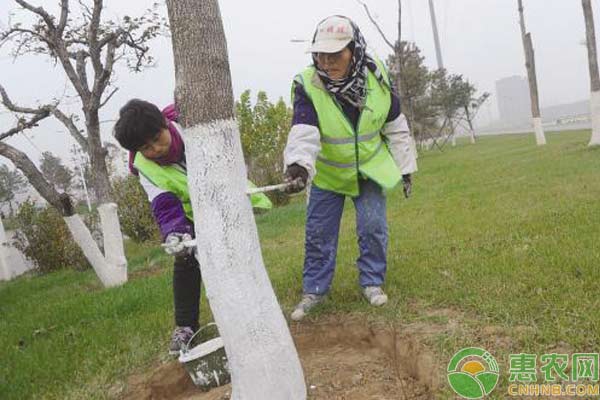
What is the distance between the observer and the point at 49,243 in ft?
31.9

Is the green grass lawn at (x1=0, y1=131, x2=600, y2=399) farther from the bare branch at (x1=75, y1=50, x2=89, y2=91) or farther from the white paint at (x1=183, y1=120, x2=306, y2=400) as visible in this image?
the bare branch at (x1=75, y1=50, x2=89, y2=91)

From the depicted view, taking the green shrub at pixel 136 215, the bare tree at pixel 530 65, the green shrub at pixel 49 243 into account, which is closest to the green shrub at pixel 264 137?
the green shrub at pixel 136 215

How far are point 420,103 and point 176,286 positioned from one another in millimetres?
27996

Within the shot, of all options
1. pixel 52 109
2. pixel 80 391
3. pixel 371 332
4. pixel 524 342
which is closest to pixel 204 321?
pixel 80 391

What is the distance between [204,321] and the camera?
3.65 m

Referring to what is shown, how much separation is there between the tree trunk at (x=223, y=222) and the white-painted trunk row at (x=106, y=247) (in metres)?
4.11

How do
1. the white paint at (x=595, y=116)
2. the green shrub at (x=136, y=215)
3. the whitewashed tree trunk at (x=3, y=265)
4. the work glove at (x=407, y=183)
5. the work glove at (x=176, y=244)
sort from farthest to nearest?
1. the white paint at (x=595, y=116)
2. the green shrub at (x=136, y=215)
3. the whitewashed tree trunk at (x=3, y=265)
4. the work glove at (x=407, y=183)
5. the work glove at (x=176, y=244)

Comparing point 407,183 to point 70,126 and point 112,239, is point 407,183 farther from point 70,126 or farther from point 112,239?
point 70,126

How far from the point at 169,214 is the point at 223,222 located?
754mm

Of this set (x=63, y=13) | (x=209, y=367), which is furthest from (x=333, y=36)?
(x=63, y=13)

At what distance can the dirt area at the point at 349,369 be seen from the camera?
2434 millimetres

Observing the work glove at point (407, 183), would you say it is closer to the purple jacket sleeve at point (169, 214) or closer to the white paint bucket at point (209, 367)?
the purple jacket sleeve at point (169, 214)

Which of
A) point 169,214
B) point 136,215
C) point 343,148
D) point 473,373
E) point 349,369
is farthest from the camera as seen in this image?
point 136,215

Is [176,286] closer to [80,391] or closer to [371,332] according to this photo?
[80,391]
